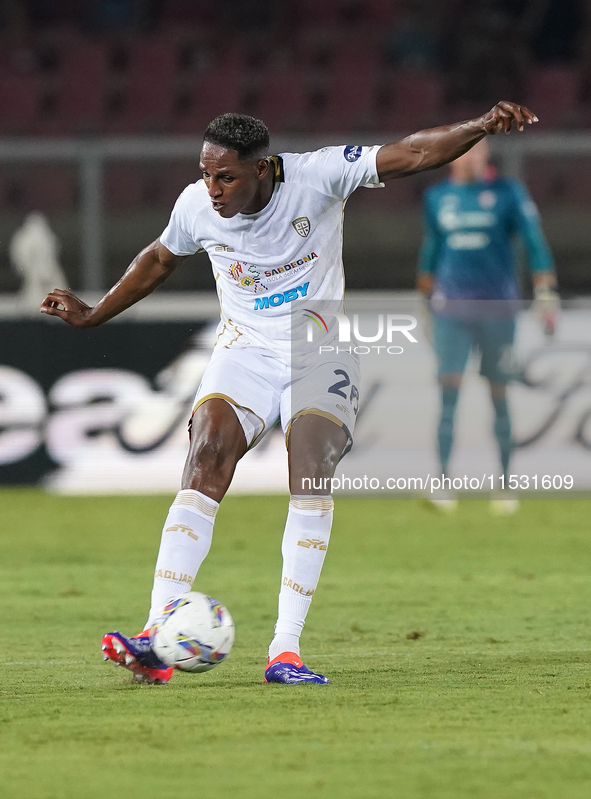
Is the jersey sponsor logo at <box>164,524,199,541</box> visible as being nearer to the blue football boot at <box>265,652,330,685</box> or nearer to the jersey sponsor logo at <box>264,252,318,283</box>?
the blue football boot at <box>265,652,330,685</box>

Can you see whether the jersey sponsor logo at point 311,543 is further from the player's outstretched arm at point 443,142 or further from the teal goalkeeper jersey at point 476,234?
the teal goalkeeper jersey at point 476,234

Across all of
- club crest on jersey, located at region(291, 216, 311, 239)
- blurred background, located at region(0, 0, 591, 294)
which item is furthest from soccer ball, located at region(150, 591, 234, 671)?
blurred background, located at region(0, 0, 591, 294)

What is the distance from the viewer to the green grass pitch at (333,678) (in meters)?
3.28

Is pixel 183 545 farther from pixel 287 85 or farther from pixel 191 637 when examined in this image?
pixel 287 85

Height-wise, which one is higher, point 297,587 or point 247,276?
point 247,276

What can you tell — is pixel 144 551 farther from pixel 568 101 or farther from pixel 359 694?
pixel 568 101

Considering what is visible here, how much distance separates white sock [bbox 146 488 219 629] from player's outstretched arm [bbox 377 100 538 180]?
131 cm

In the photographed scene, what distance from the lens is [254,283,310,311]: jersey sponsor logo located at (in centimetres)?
486

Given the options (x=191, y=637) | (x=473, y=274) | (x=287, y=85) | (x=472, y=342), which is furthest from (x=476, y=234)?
(x=287, y=85)

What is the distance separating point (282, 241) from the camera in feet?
15.8

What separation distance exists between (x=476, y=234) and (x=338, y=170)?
4874 millimetres

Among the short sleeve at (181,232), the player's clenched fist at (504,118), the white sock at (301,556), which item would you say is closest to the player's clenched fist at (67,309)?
the short sleeve at (181,232)

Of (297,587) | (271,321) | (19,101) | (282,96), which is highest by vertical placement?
(282,96)

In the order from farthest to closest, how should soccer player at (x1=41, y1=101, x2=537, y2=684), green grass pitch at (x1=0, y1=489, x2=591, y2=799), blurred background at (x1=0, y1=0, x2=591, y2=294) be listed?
blurred background at (x1=0, y1=0, x2=591, y2=294) < soccer player at (x1=41, y1=101, x2=537, y2=684) < green grass pitch at (x1=0, y1=489, x2=591, y2=799)
